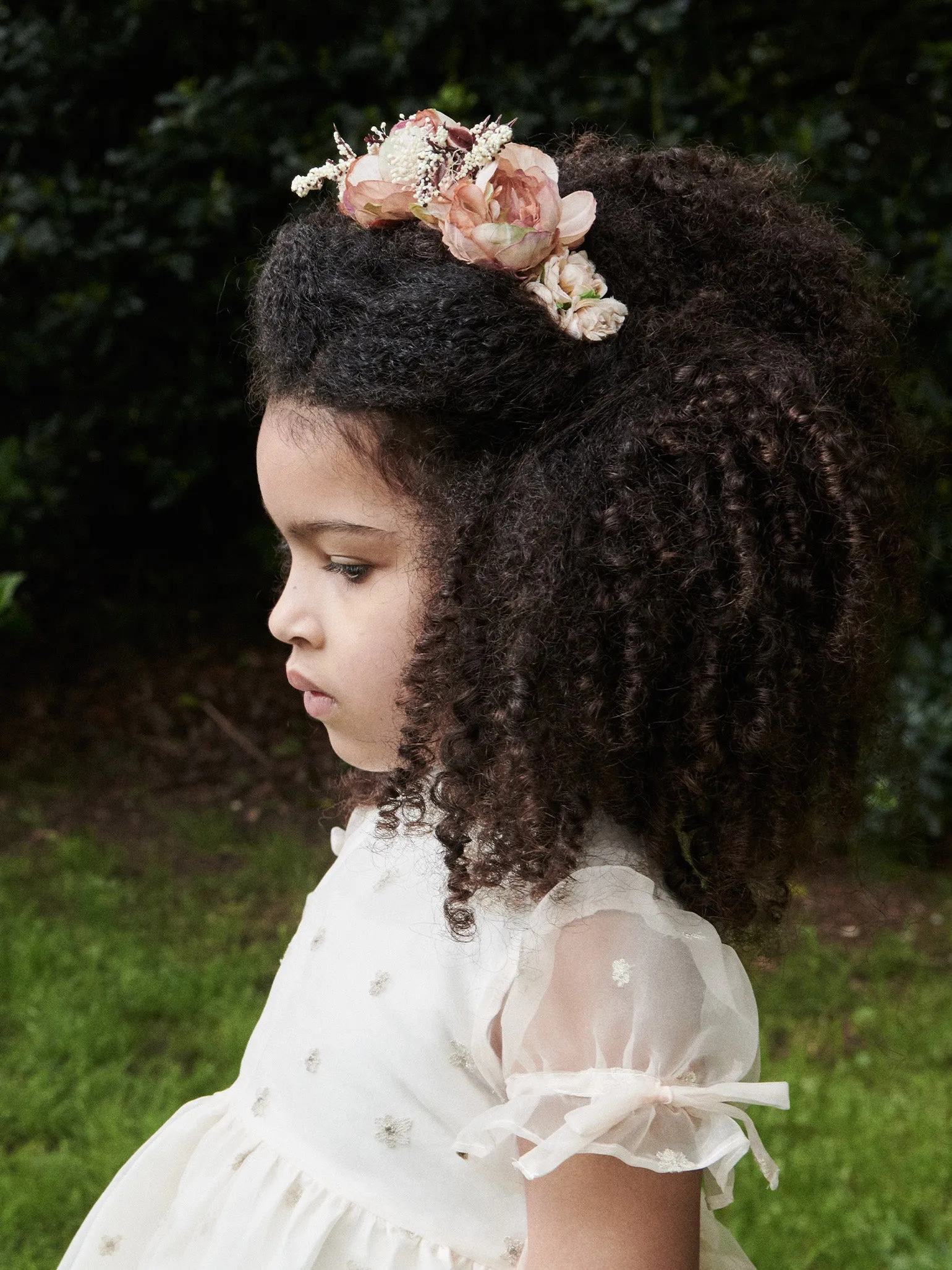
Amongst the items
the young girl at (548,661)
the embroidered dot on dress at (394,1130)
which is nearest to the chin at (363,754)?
the young girl at (548,661)

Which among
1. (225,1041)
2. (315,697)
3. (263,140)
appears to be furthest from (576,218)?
(263,140)

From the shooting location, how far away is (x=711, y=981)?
1324 millimetres

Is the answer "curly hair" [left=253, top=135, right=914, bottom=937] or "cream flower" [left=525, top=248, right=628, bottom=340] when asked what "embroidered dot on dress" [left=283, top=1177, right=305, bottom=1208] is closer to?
"curly hair" [left=253, top=135, right=914, bottom=937]

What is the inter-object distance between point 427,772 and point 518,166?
656mm

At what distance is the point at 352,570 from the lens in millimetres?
1501

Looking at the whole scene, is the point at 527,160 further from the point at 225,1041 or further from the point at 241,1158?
the point at 225,1041

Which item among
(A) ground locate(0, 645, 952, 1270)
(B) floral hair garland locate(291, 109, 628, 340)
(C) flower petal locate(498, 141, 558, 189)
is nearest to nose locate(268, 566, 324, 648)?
(B) floral hair garland locate(291, 109, 628, 340)

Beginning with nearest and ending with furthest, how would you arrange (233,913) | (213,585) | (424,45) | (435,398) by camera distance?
(435,398) → (233,913) → (424,45) → (213,585)

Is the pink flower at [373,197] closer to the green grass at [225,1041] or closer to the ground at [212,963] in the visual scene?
the ground at [212,963]

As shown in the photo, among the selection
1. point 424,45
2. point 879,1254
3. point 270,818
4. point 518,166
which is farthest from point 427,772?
point 424,45

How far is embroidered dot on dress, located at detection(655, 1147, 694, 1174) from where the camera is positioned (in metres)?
1.26

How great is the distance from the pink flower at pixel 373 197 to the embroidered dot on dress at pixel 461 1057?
0.89 m

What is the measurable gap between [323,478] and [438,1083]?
0.64m

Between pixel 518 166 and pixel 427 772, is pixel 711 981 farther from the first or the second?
pixel 518 166
